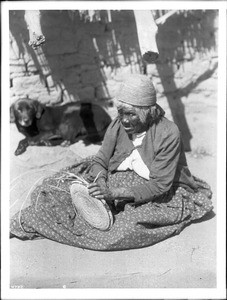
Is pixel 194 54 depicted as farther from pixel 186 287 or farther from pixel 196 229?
pixel 186 287

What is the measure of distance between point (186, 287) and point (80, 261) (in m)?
0.88

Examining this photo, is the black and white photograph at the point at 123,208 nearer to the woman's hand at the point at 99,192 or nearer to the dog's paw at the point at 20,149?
the woman's hand at the point at 99,192

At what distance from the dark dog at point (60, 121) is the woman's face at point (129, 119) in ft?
6.81

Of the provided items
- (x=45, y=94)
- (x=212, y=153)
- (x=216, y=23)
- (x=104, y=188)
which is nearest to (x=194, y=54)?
(x=216, y=23)

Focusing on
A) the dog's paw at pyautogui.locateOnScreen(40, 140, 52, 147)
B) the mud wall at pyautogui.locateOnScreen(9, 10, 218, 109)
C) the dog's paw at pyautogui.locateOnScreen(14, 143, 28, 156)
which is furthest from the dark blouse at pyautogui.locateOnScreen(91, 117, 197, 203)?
the mud wall at pyautogui.locateOnScreen(9, 10, 218, 109)

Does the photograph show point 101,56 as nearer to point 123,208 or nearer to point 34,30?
point 34,30

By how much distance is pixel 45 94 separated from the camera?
22.0 feet

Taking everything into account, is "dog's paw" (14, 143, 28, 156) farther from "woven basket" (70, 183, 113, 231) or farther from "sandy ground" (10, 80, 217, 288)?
"woven basket" (70, 183, 113, 231)

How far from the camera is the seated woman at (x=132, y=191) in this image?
4109mm

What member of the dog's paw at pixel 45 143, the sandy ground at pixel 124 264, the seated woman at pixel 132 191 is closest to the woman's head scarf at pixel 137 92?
the seated woman at pixel 132 191

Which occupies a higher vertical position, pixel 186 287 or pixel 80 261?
pixel 80 261

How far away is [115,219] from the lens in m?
4.21

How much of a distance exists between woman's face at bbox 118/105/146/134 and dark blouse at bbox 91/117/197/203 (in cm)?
13

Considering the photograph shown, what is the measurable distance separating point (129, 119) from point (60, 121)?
2.57 metres
